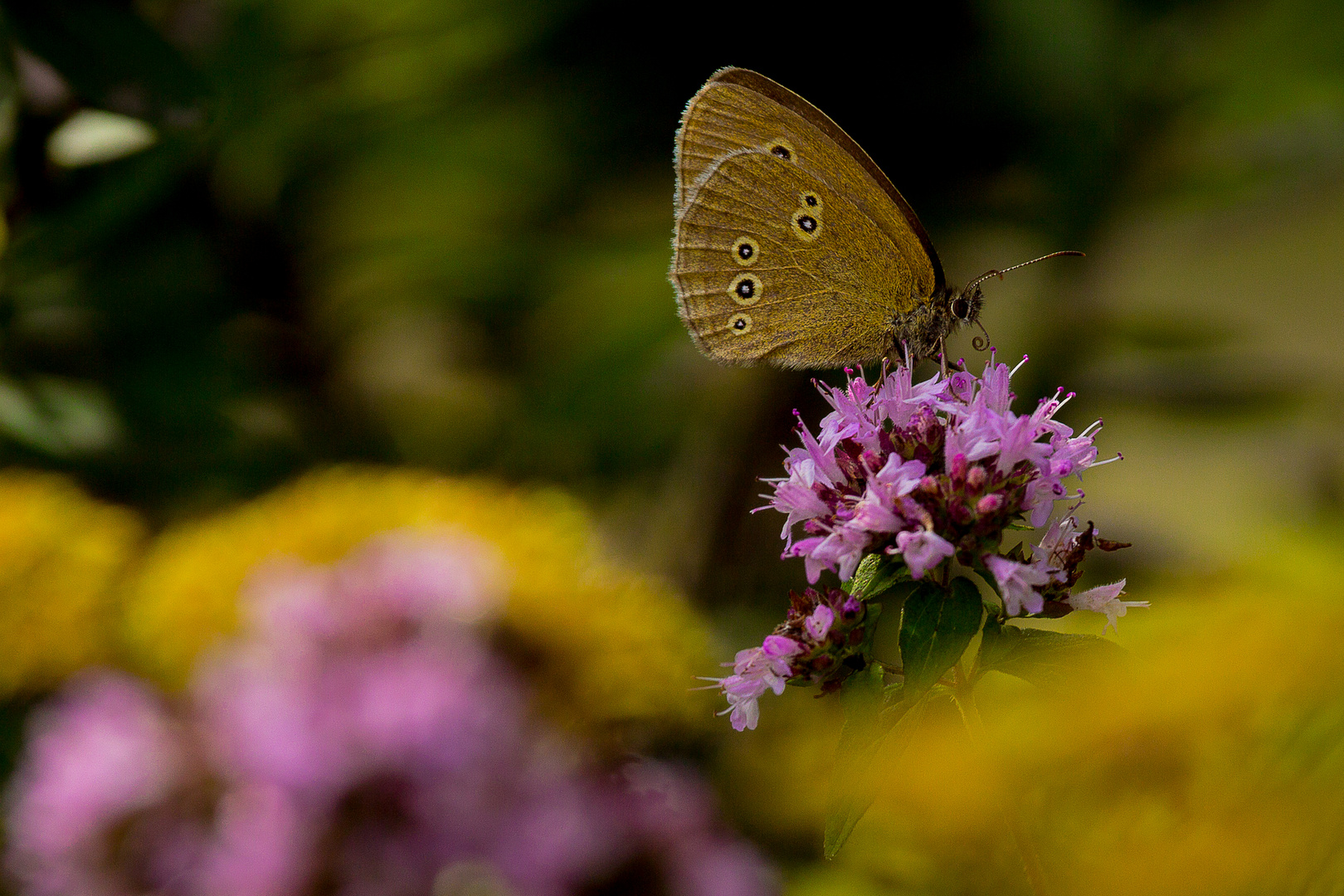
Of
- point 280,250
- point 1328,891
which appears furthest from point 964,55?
point 1328,891

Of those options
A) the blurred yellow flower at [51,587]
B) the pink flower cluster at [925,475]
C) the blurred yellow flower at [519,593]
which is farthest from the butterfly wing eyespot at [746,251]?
the blurred yellow flower at [51,587]

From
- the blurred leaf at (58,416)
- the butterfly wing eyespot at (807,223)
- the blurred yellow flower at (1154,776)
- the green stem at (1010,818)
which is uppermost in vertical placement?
the butterfly wing eyespot at (807,223)

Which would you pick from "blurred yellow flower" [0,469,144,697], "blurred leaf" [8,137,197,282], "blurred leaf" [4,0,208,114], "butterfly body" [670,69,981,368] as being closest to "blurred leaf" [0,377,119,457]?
"blurred yellow flower" [0,469,144,697]

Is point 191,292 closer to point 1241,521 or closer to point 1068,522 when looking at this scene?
point 1068,522

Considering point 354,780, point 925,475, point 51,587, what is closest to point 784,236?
point 925,475

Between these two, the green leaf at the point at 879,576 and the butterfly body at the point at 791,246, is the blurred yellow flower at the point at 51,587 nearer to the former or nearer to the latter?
the butterfly body at the point at 791,246
